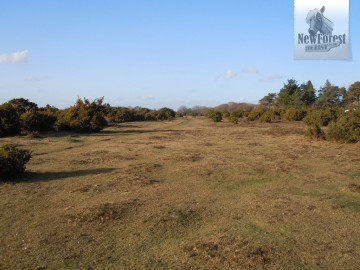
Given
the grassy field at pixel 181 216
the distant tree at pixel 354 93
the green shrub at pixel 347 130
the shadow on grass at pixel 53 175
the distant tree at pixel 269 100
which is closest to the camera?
the grassy field at pixel 181 216

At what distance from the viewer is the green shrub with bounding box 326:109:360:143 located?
17500 mm

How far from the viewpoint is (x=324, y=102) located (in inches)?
2312

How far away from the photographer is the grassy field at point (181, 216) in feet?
14.6

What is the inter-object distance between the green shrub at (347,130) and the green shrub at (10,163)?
47.5 ft

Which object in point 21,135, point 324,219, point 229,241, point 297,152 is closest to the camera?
point 229,241

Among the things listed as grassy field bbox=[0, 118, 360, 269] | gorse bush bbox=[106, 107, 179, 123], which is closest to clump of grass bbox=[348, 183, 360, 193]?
grassy field bbox=[0, 118, 360, 269]

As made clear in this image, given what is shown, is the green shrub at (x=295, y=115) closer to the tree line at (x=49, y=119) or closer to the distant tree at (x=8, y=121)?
the tree line at (x=49, y=119)

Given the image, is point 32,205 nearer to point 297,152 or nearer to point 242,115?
point 297,152

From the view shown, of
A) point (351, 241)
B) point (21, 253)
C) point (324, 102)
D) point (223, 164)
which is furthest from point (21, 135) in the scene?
point (324, 102)

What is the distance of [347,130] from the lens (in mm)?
17797

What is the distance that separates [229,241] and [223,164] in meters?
6.13

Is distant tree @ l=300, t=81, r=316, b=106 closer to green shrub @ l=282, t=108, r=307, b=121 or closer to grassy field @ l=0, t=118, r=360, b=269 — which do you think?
green shrub @ l=282, t=108, r=307, b=121

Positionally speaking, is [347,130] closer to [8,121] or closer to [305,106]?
[8,121]

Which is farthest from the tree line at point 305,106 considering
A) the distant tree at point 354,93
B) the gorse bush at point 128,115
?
the gorse bush at point 128,115
